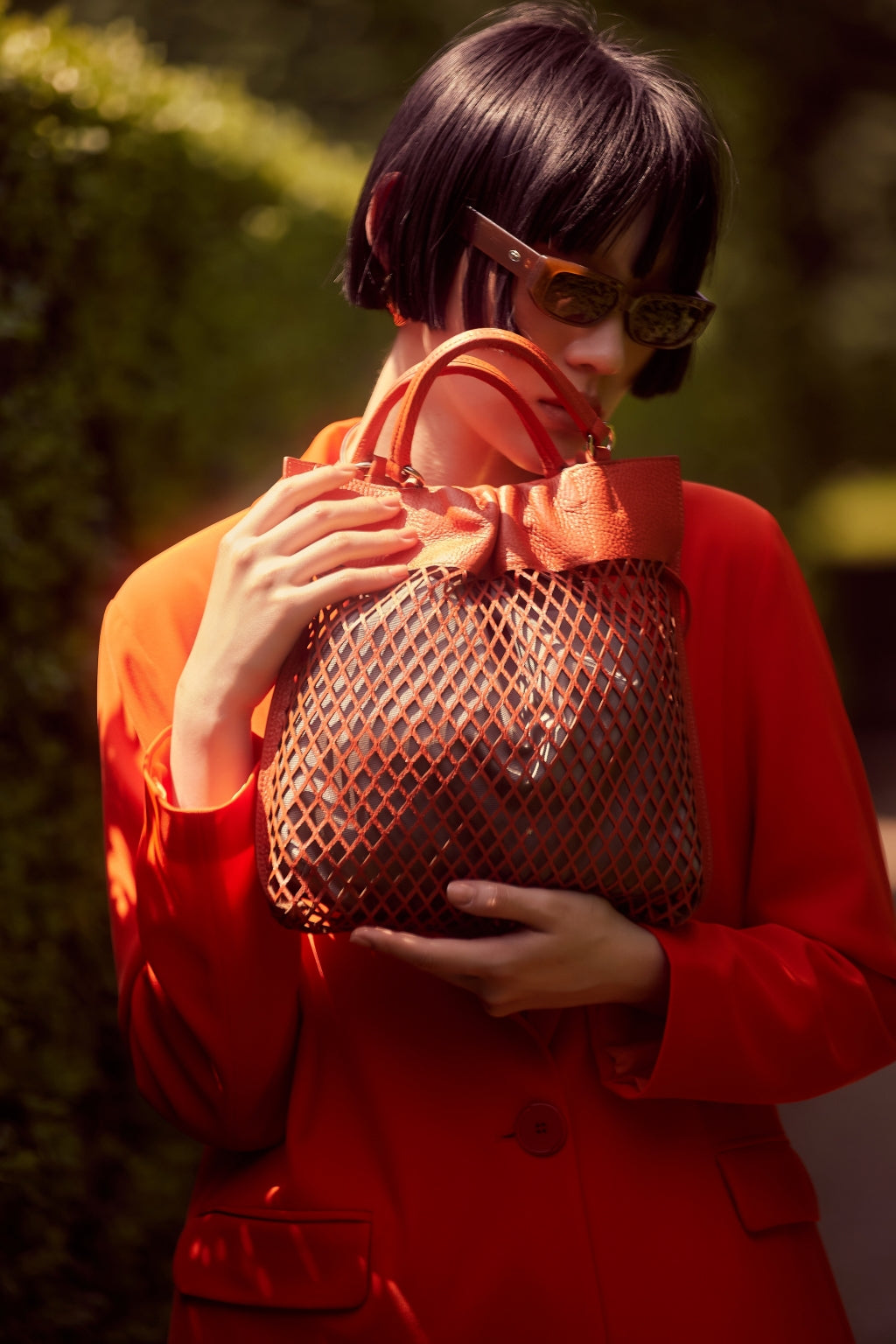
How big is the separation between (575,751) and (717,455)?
8198mm

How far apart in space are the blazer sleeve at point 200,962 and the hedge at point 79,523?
5.01 feet

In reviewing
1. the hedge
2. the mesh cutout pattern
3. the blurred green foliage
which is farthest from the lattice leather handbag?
the blurred green foliage

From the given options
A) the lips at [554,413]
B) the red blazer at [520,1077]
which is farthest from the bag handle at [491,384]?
the red blazer at [520,1077]

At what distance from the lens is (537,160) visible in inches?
67.3

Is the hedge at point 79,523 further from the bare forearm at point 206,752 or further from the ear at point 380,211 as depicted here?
the bare forearm at point 206,752

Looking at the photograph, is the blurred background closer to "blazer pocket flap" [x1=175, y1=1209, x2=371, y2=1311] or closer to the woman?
the woman

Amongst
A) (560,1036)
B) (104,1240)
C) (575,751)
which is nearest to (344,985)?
(560,1036)

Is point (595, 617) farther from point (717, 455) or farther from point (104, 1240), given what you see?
point (717, 455)

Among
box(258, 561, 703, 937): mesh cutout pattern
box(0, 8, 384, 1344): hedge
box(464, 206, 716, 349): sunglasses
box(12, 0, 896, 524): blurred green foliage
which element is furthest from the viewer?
box(12, 0, 896, 524): blurred green foliage

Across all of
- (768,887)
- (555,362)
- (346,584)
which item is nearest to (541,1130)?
(768,887)

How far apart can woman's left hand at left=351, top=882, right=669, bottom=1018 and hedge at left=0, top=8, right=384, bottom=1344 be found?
189 cm

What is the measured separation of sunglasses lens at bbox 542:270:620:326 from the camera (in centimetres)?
170

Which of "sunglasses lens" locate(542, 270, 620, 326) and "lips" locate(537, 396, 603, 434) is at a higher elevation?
"sunglasses lens" locate(542, 270, 620, 326)

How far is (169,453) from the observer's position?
4.30 metres
